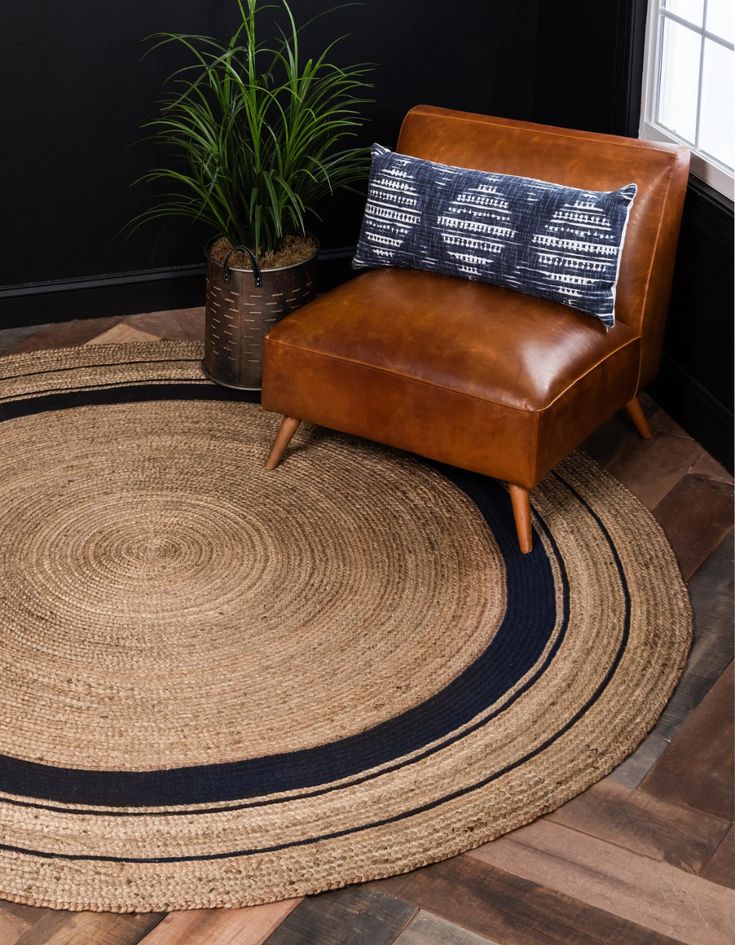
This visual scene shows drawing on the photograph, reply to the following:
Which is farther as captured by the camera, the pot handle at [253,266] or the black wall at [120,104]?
the black wall at [120,104]

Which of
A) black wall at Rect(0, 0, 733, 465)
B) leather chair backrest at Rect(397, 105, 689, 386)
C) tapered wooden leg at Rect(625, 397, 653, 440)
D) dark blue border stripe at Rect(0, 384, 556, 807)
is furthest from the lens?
black wall at Rect(0, 0, 733, 465)

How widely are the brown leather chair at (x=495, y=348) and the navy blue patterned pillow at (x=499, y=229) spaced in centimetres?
5

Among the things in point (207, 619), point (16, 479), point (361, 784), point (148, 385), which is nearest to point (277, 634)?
point (207, 619)

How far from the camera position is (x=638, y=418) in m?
3.24

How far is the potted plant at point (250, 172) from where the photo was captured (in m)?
3.25

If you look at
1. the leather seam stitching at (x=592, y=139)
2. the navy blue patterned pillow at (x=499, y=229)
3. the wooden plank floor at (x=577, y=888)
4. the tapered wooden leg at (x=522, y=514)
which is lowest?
the wooden plank floor at (x=577, y=888)

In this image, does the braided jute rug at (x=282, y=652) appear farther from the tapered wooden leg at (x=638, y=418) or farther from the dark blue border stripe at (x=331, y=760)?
the tapered wooden leg at (x=638, y=418)

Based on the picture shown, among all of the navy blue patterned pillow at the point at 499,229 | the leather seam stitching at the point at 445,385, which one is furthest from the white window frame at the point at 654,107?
the leather seam stitching at the point at 445,385

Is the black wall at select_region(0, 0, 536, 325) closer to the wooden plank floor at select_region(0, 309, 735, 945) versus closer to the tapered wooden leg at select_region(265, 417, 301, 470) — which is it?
the tapered wooden leg at select_region(265, 417, 301, 470)

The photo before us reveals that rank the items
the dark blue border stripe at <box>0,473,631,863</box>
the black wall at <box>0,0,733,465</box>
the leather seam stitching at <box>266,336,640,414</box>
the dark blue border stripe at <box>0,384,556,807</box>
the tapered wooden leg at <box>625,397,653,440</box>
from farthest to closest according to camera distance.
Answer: the black wall at <box>0,0,733,465</box> < the tapered wooden leg at <box>625,397,653,440</box> < the leather seam stitching at <box>266,336,640,414</box> < the dark blue border stripe at <box>0,384,556,807</box> < the dark blue border stripe at <box>0,473,631,863</box>

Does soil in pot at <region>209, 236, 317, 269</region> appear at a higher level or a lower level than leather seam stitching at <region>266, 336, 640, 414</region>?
higher

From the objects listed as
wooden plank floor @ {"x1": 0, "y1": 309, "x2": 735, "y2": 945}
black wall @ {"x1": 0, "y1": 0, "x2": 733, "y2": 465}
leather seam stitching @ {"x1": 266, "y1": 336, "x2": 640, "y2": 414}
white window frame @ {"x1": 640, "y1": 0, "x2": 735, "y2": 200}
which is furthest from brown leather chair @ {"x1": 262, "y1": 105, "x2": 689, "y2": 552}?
wooden plank floor @ {"x1": 0, "y1": 309, "x2": 735, "y2": 945}

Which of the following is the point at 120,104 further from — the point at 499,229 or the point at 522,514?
the point at 522,514

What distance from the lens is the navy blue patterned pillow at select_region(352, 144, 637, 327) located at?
2.84m
